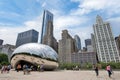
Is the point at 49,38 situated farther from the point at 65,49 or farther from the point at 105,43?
the point at 105,43

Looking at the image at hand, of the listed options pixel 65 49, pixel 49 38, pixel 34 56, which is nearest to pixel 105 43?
pixel 65 49

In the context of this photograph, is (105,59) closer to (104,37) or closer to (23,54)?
(104,37)

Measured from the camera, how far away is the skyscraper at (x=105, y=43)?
13711 centimetres

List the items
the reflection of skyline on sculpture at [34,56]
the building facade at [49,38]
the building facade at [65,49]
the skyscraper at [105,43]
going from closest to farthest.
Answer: the reflection of skyline on sculpture at [34,56]
the skyscraper at [105,43]
the building facade at [65,49]
the building facade at [49,38]

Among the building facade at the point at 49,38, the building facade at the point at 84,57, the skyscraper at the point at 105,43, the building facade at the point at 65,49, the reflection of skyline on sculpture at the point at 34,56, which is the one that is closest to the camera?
the reflection of skyline on sculpture at the point at 34,56

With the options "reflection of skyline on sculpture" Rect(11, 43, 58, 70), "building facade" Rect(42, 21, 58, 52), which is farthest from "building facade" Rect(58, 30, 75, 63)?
"reflection of skyline on sculpture" Rect(11, 43, 58, 70)

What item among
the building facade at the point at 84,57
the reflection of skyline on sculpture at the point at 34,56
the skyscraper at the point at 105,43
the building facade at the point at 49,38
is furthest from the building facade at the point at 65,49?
the reflection of skyline on sculpture at the point at 34,56

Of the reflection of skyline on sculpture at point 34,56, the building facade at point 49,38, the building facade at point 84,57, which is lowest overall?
the reflection of skyline on sculpture at point 34,56

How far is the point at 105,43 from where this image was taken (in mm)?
147875

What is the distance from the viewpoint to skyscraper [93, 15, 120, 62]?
5398 inches

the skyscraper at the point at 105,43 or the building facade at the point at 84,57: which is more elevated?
the skyscraper at the point at 105,43

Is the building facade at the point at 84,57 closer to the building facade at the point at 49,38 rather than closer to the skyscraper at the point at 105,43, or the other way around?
the skyscraper at the point at 105,43

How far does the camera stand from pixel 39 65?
3200 cm

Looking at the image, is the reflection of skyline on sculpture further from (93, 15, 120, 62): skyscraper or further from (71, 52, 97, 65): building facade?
(93, 15, 120, 62): skyscraper
